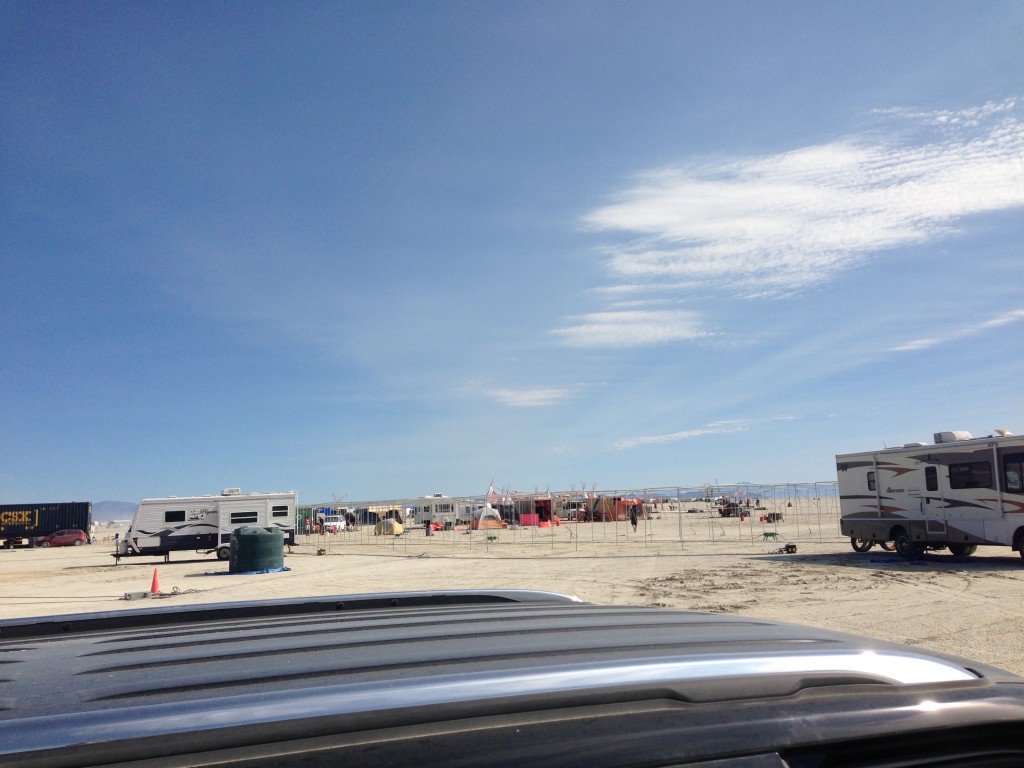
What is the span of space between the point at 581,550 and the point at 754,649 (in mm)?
32199

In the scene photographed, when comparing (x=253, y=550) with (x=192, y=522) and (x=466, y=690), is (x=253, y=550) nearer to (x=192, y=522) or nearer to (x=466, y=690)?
(x=192, y=522)

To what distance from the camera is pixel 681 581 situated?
1950 cm

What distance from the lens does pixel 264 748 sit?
1.33 m

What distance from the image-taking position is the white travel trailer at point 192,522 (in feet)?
117

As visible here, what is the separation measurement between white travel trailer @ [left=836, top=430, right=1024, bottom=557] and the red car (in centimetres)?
5923

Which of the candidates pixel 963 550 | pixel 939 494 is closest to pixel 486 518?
pixel 963 550

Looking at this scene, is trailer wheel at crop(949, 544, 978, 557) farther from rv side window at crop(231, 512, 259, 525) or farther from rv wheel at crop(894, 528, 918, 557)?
rv side window at crop(231, 512, 259, 525)

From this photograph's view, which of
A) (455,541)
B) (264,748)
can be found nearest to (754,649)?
(264,748)

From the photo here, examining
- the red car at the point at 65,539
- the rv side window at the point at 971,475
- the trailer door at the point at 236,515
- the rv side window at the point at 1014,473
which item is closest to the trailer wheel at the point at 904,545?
the rv side window at the point at 971,475

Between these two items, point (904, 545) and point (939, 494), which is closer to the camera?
point (939, 494)

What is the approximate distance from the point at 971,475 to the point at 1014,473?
1246mm

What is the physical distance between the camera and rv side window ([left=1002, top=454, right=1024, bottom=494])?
20562 mm

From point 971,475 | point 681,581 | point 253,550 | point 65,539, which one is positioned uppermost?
point 971,475

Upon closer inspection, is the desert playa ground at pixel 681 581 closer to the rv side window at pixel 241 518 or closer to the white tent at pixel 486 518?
the rv side window at pixel 241 518
